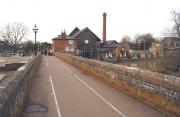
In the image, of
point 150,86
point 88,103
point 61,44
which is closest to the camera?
point 150,86

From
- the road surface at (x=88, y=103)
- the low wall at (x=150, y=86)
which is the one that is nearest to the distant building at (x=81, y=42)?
the low wall at (x=150, y=86)

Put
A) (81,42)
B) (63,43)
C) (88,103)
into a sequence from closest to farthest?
(88,103), (63,43), (81,42)

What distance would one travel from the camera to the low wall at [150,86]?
33.7 feet

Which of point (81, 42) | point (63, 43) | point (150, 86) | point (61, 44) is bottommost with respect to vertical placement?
point (150, 86)

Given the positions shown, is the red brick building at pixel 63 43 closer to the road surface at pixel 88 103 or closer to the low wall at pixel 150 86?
the low wall at pixel 150 86

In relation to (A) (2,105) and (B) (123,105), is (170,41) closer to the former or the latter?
(B) (123,105)

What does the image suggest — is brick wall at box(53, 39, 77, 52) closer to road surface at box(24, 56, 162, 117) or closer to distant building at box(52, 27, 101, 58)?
distant building at box(52, 27, 101, 58)

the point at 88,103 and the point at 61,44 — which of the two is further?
the point at 61,44

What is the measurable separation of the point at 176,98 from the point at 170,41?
60.0 m

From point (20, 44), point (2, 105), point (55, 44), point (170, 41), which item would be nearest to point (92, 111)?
point (2, 105)

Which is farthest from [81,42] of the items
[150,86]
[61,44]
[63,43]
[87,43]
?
[150,86]

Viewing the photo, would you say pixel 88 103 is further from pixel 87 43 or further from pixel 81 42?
pixel 87 43

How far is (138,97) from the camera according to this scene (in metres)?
13.8

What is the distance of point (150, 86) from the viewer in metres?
12.3
